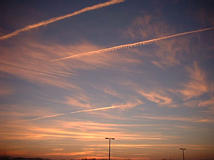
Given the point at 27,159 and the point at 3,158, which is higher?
the point at 3,158

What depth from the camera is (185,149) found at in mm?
85062

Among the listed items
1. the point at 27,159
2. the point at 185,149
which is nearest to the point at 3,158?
the point at 27,159

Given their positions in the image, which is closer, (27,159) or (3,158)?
(3,158)

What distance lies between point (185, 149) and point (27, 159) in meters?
75.0

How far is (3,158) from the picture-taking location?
181 feet

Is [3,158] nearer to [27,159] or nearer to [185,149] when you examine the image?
[27,159]

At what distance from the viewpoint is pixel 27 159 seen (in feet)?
279

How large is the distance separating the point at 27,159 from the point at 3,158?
3336 cm

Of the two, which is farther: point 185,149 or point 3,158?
point 185,149
